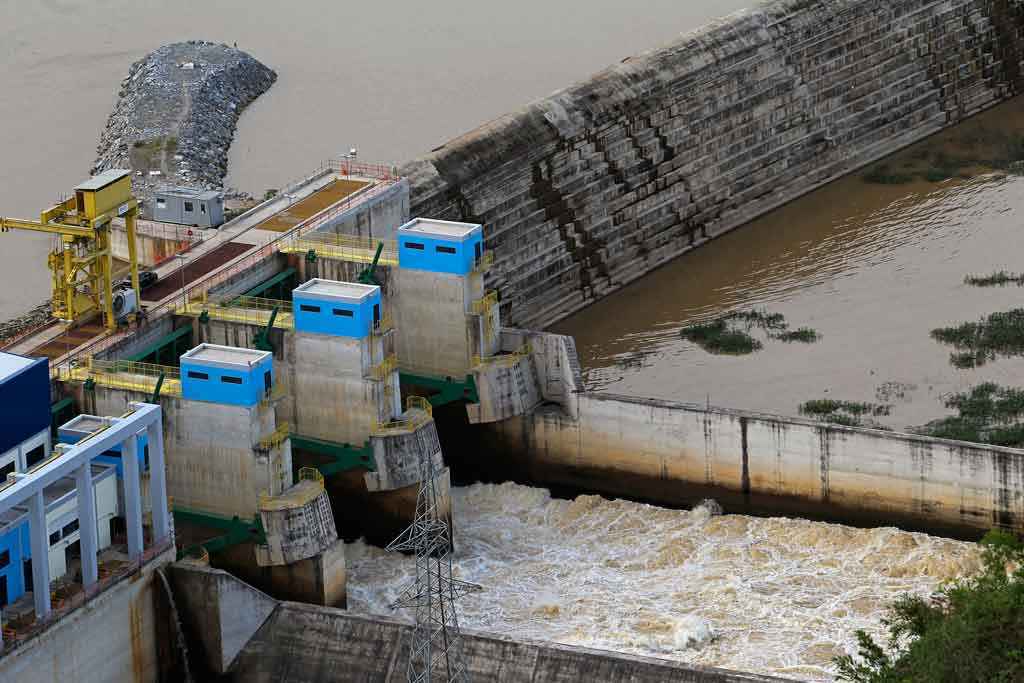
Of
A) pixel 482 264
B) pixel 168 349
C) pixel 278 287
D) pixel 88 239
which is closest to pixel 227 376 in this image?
pixel 168 349

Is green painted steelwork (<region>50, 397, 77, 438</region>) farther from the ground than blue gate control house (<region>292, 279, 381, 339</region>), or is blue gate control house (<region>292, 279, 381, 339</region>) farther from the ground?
blue gate control house (<region>292, 279, 381, 339</region>)

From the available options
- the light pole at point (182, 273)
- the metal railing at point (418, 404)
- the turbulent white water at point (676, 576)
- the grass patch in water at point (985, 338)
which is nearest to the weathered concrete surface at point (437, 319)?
the metal railing at point (418, 404)

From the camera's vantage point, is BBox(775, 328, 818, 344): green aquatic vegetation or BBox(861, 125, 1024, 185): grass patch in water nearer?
BBox(775, 328, 818, 344): green aquatic vegetation

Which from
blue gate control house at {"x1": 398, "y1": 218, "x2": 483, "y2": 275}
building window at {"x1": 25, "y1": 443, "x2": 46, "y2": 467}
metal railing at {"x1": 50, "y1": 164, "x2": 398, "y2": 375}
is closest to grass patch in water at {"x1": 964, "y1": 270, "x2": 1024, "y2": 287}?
metal railing at {"x1": 50, "y1": 164, "x2": 398, "y2": 375}

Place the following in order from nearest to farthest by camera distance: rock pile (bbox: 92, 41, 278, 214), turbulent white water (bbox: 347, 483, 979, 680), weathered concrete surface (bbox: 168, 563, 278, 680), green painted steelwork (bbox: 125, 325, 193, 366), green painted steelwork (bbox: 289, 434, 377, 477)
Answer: weathered concrete surface (bbox: 168, 563, 278, 680) → turbulent white water (bbox: 347, 483, 979, 680) → green painted steelwork (bbox: 125, 325, 193, 366) → green painted steelwork (bbox: 289, 434, 377, 477) → rock pile (bbox: 92, 41, 278, 214)

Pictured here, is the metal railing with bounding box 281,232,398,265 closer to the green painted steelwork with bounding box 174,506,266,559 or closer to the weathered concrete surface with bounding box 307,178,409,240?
the weathered concrete surface with bounding box 307,178,409,240

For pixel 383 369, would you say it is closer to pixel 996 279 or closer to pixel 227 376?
pixel 227 376
